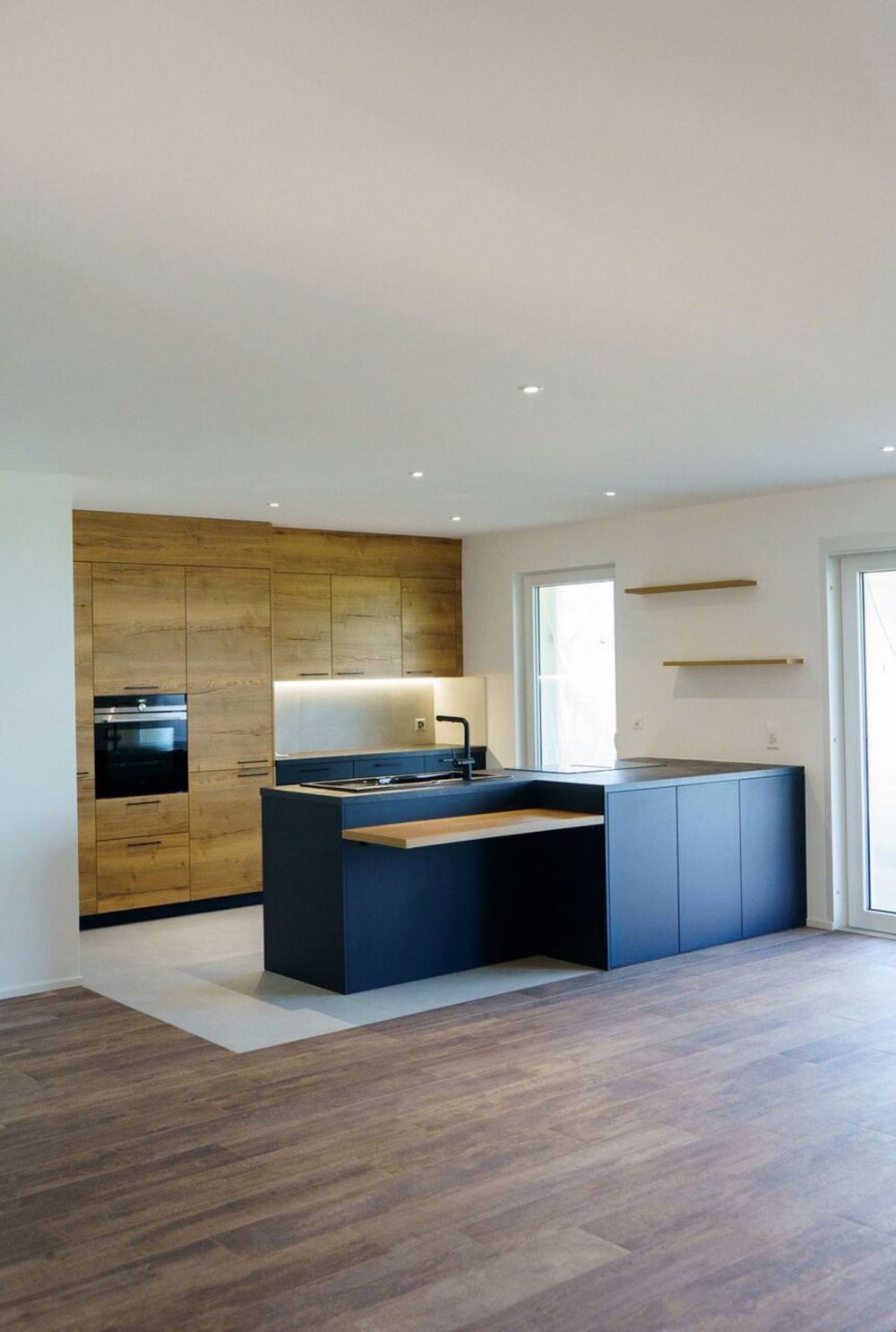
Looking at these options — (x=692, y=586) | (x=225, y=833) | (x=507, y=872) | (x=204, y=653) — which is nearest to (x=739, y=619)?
(x=692, y=586)

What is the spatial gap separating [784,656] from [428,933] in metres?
2.65

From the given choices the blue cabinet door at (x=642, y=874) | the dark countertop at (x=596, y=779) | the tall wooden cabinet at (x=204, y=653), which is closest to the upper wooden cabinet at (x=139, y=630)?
the tall wooden cabinet at (x=204, y=653)

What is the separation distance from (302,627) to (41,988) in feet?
10.5

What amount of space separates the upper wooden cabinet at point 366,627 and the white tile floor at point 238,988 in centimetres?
221

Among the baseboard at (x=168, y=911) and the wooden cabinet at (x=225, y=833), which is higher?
the wooden cabinet at (x=225, y=833)

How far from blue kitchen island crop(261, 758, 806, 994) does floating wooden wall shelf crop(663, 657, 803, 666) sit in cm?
64

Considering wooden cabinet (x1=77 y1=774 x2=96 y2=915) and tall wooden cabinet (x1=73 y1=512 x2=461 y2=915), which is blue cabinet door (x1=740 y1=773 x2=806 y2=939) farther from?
wooden cabinet (x1=77 y1=774 x2=96 y2=915)

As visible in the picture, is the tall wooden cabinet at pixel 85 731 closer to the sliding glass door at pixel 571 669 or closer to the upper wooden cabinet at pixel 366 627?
the upper wooden cabinet at pixel 366 627

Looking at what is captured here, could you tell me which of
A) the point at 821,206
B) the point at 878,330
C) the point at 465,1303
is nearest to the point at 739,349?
the point at 878,330

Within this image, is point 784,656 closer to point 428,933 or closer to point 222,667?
point 428,933

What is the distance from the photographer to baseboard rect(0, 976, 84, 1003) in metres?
5.66

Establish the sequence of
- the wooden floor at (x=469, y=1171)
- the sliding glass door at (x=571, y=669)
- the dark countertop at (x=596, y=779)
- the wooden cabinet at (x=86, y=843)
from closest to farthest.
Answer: the wooden floor at (x=469, y=1171)
the dark countertop at (x=596, y=779)
the wooden cabinet at (x=86, y=843)
the sliding glass door at (x=571, y=669)

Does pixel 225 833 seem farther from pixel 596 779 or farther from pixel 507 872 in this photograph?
pixel 596 779

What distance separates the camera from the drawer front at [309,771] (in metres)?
7.98
